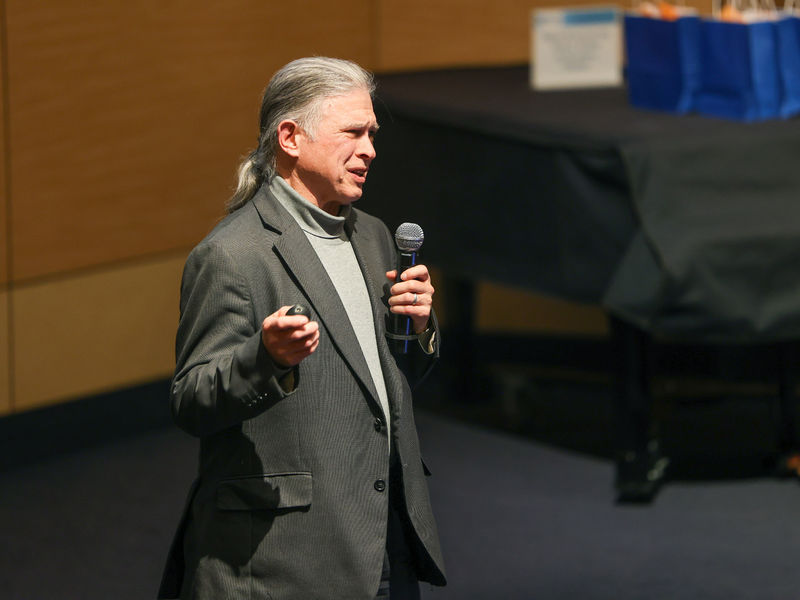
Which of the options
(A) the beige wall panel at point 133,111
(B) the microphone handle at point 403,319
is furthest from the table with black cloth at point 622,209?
(B) the microphone handle at point 403,319

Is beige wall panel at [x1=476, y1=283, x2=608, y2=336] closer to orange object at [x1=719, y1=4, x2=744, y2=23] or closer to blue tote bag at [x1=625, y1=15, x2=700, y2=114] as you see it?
blue tote bag at [x1=625, y1=15, x2=700, y2=114]

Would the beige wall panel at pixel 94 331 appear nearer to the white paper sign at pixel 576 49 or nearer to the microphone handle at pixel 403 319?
the white paper sign at pixel 576 49

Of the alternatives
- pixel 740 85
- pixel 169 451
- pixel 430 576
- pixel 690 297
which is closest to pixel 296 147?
pixel 430 576

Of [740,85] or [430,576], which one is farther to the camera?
[740,85]

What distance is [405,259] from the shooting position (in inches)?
82.2

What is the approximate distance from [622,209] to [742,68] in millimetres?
587

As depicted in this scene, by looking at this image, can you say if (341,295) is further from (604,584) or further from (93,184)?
(93,184)

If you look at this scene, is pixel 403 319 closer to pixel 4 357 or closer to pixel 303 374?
pixel 303 374

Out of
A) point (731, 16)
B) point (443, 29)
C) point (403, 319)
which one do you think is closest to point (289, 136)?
point (403, 319)

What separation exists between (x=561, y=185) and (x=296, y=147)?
6.21 ft

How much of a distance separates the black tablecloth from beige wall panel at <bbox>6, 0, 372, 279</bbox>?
2.24ft

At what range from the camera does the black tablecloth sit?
3.63m

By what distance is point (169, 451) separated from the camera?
4523 millimetres

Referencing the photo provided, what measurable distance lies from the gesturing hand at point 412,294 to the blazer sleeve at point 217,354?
197 millimetres
